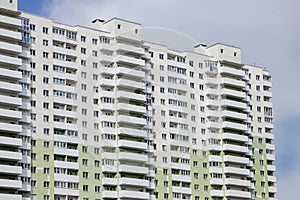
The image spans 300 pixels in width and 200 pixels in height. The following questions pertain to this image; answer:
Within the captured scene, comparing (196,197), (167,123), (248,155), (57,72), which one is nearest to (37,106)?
(57,72)

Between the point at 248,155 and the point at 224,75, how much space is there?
1229 centimetres

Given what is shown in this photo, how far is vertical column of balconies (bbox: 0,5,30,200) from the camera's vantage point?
71938mm

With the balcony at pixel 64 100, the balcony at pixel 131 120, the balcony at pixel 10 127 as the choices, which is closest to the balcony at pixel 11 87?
the balcony at pixel 10 127

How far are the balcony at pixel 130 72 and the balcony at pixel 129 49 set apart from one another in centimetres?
238

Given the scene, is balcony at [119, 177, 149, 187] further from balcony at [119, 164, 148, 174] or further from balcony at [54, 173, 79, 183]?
balcony at [54, 173, 79, 183]

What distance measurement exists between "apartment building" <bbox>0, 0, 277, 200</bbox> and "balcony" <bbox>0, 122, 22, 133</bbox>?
0.25m

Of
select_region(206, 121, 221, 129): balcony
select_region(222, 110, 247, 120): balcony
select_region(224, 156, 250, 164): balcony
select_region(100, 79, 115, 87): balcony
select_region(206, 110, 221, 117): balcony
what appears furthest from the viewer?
select_region(222, 110, 247, 120): balcony

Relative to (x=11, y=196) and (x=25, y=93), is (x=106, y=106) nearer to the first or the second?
(x=25, y=93)

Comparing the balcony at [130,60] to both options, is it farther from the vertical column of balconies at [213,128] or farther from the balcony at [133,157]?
the vertical column of balconies at [213,128]

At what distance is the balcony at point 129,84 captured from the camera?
3326 inches

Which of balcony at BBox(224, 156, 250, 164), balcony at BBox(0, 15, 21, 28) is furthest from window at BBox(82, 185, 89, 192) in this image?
balcony at BBox(224, 156, 250, 164)

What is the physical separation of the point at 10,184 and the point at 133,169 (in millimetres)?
17333

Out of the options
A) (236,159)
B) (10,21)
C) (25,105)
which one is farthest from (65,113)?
(236,159)

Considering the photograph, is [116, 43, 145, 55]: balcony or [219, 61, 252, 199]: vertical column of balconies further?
[219, 61, 252, 199]: vertical column of balconies
